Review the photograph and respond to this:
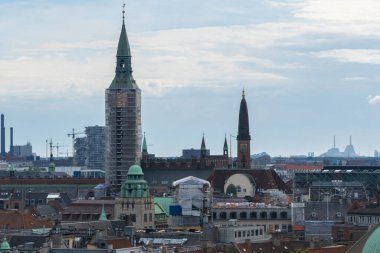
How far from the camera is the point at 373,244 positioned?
68.4 metres

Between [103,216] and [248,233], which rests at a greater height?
[103,216]

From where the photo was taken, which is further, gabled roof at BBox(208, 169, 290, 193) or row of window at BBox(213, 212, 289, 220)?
gabled roof at BBox(208, 169, 290, 193)

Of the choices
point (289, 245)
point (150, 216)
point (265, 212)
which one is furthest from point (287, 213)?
point (289, 245)

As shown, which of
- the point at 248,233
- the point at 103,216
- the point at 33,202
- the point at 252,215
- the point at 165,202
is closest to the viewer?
the point at 248,233

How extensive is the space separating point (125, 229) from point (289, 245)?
21.5m

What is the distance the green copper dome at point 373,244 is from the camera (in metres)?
68.1

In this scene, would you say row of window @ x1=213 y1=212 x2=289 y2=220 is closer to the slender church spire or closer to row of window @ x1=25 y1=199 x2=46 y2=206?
the slender church spire

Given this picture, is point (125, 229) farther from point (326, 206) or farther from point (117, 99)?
point (117, 99)

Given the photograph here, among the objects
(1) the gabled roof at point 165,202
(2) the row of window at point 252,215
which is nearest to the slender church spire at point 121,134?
(1) the gabled roof at point 165,202

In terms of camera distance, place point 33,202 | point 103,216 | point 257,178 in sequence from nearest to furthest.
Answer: point 103,216 < point 257,178 < point 33,202

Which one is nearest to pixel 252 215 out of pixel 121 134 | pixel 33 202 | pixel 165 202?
pixel 165 202

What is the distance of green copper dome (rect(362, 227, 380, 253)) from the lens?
68062mm

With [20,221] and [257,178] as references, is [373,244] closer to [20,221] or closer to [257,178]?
[20,221]

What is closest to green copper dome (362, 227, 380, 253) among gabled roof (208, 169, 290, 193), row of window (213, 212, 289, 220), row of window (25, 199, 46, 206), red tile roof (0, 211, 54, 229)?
red tile roof (0, 211, 54, 229)
